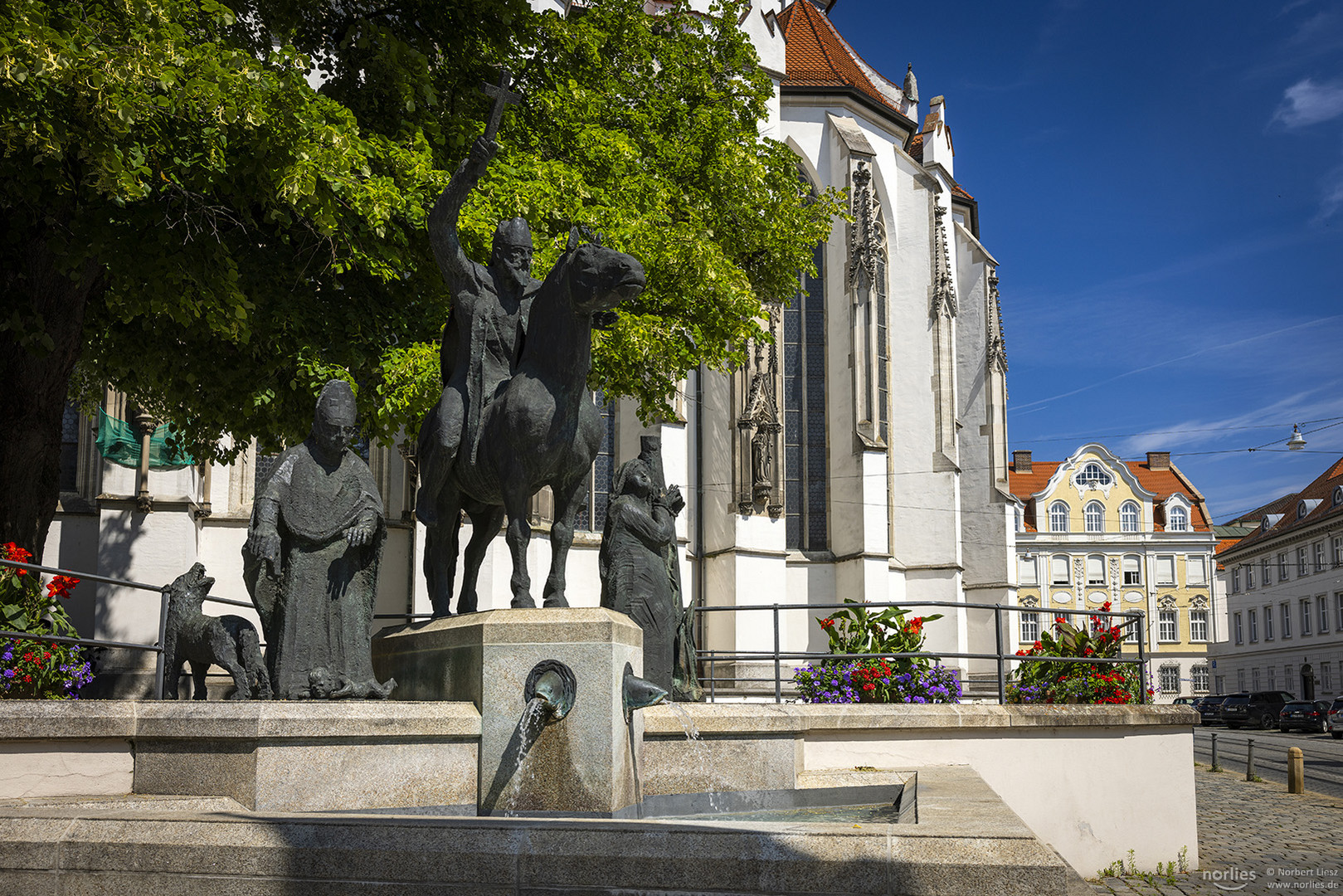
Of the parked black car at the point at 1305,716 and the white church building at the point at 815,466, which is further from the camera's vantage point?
the parked black car at the point at 1305,716

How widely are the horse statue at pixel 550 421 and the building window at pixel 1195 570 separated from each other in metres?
68.5

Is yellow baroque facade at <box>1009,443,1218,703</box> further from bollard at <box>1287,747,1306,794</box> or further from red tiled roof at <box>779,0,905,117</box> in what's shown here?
bollard at <box>1287,747,1306,794</box>

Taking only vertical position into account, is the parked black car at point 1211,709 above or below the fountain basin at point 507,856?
below

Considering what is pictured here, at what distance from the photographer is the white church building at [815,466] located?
17.5m

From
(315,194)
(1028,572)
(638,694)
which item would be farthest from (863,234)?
(1028,572)

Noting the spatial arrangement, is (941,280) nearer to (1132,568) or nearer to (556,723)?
(556,723)

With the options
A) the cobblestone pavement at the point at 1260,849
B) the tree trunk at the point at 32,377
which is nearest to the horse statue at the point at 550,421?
the cobblestone pavement at the point at 1260,849

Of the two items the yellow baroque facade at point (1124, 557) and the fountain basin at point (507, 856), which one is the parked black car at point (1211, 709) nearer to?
the yellow baroque facade at point (1124, 557)

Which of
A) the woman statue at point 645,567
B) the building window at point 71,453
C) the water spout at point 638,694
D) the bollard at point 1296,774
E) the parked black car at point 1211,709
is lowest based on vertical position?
the parked black car at point 1211,709

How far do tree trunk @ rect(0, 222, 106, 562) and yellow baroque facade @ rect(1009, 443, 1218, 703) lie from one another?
61.1 meters

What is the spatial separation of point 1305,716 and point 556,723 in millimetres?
39303

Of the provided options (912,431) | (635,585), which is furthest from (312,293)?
(912,431)

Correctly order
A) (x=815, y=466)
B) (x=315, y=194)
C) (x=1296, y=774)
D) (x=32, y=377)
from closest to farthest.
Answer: (x=315, y=194) < (x=32, y=377) < (x=1296, y=774) < (x=815, y=466)

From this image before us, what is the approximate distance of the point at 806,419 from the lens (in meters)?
25.2
